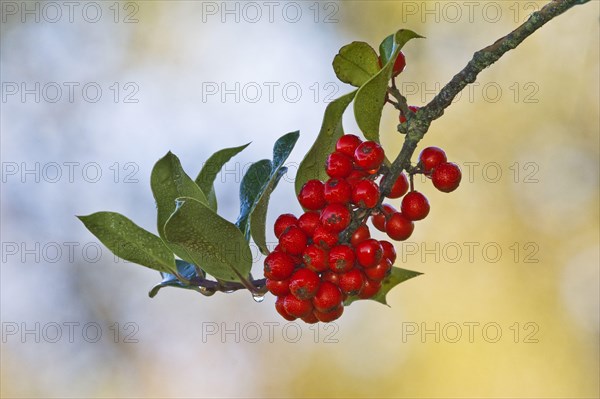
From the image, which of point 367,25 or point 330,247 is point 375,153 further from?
point 367,25

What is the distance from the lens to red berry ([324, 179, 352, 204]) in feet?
2.18

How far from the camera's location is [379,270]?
2.33 feet

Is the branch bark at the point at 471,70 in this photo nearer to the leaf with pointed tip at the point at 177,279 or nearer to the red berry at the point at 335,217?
the red berry at the point at 335,217

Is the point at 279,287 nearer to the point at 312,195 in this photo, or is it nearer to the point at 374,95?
the point at 312,195

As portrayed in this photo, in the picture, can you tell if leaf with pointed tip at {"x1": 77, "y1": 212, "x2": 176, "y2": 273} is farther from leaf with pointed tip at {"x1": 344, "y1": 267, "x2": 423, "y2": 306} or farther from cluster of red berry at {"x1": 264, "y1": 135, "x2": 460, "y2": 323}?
leaf with pointed tip at {"x1": 344, "y1": 267, "x2": 423, "y2": 306}

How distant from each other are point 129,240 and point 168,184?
7 centimetres

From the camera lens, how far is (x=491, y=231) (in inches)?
102

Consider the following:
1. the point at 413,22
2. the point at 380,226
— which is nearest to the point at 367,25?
the point at 413,22

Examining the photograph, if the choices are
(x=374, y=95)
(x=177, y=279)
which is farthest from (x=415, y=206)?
(x=177, y=279)

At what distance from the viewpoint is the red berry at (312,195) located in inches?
27.2

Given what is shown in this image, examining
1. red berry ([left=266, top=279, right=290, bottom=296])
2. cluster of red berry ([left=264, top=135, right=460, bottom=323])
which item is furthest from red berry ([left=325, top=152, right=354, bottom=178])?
red berry ([left=266, top=279, right=290, bottom=296])

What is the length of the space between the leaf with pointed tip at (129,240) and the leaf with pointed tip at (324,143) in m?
0.14

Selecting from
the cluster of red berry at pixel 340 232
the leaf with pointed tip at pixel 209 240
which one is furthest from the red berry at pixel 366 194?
the leaf with pointed tip at pixel 209 240

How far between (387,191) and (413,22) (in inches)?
85.2
